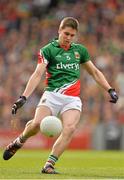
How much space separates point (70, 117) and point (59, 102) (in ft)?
1.30

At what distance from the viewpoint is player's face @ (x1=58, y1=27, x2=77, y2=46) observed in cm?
1275

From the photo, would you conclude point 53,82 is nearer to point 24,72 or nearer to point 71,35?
point 71,35

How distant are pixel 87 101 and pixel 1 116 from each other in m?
2.68

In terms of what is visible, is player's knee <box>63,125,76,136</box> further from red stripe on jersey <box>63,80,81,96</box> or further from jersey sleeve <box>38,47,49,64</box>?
jersey sleeve <box>38,47,49,64</box>

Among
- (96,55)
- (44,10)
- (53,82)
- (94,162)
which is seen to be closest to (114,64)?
(96,55)

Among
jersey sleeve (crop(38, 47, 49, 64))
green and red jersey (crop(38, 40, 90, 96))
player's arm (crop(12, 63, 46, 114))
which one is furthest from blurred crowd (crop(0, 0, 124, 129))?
player's arm (crop(12, 63, 46, 114))

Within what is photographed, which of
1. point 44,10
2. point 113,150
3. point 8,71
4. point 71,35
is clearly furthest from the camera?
point 44,10

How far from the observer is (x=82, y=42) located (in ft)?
90.8

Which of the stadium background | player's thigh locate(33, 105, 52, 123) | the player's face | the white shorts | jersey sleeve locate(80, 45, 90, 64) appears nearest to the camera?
the player's face

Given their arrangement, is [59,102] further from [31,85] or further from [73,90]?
[31,85]

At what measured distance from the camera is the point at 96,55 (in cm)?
2677

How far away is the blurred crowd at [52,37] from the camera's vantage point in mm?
24938

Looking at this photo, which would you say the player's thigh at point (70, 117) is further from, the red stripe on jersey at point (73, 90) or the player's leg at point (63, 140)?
the red stripe on jersey at point (73, 90)

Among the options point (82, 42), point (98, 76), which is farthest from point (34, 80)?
point (82, 42)
